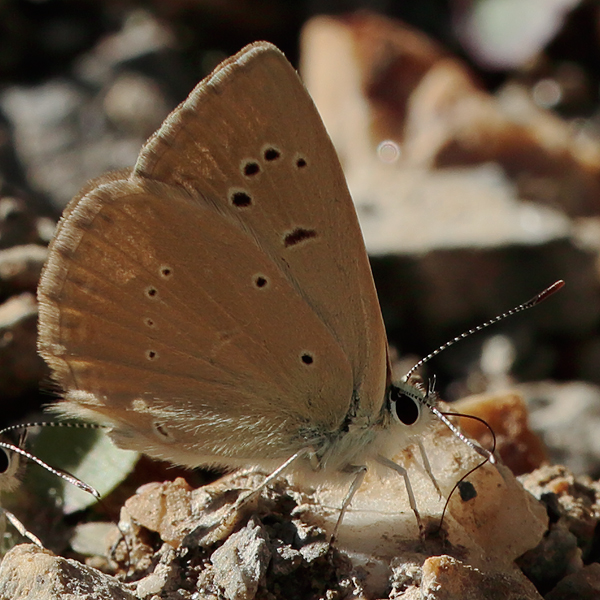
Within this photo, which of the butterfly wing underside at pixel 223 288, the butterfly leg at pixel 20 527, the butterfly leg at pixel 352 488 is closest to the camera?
the butterfly leg at pixel 352 488

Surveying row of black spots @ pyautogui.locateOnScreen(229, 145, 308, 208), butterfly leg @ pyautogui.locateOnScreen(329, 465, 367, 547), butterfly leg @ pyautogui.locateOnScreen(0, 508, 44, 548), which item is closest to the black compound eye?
butterfly leg @ pyautogui.locateOnScreen(329, 465, 367, 547)

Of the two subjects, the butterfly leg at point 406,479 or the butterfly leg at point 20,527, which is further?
the butterfly leg at point 20,527

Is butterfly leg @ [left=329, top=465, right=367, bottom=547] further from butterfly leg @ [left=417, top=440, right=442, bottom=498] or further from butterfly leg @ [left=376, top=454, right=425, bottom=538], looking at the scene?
butterfly leg @ [left=417, top=440, right=442, bottom=498]

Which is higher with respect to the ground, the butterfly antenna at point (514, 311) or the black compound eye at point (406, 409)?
the butterfly antenna at point (514, 311)

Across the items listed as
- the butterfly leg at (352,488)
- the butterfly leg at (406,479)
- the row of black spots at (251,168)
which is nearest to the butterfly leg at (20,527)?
the butterfly leg at (352,488)

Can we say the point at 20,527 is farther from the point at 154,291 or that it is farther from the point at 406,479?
the point at 406,479

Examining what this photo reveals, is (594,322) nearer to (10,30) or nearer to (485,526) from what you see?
(485,526)

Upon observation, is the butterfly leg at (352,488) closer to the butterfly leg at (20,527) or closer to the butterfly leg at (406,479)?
the butterfly leg at (406,479)

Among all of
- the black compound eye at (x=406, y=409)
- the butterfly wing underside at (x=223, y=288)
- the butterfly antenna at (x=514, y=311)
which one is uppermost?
the butterfly wing underside at (x=223, y=288)
